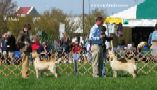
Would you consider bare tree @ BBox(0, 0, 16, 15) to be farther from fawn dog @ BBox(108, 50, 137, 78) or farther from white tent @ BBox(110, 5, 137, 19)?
fawn dog @ BBox(108, 50, 137, 78)

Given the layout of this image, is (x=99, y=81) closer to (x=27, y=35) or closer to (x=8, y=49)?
(x=27, y=35)

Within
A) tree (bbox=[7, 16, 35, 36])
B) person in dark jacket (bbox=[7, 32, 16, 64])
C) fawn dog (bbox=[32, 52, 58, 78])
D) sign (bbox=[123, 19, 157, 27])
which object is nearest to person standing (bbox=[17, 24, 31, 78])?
fawn dog (bbox=[32, 52, 58, 78])

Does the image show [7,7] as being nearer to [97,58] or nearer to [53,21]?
[53,21]

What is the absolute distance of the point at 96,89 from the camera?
11242 mm

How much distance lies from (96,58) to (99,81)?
2.76 meters

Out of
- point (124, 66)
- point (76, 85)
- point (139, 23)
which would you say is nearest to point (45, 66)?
point (124, 66)

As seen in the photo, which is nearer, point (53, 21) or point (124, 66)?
point (124, 66)

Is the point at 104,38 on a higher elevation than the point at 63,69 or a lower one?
higher

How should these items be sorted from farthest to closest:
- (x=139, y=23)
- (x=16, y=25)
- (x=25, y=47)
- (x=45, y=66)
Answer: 1. (x=16, y=25)
2. (x=139, y=23)
3. (x=45, y=66)
4. (x=25, y=47)

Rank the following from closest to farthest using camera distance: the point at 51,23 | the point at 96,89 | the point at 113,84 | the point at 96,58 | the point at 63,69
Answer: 1. the point at 96,89
2. the point at 113,84
3. the point at 96,58
4. the point at 63,69
5. the point at 51,23

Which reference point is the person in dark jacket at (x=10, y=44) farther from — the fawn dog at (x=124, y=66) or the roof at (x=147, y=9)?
the fawn dog at (x=124, y=66)

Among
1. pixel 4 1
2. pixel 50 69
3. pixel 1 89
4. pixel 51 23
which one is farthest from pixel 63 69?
pixel 4 1

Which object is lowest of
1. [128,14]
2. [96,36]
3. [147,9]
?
[128,14]

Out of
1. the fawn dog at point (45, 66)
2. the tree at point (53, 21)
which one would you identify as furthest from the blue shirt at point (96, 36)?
the tree at point (53, 21)
